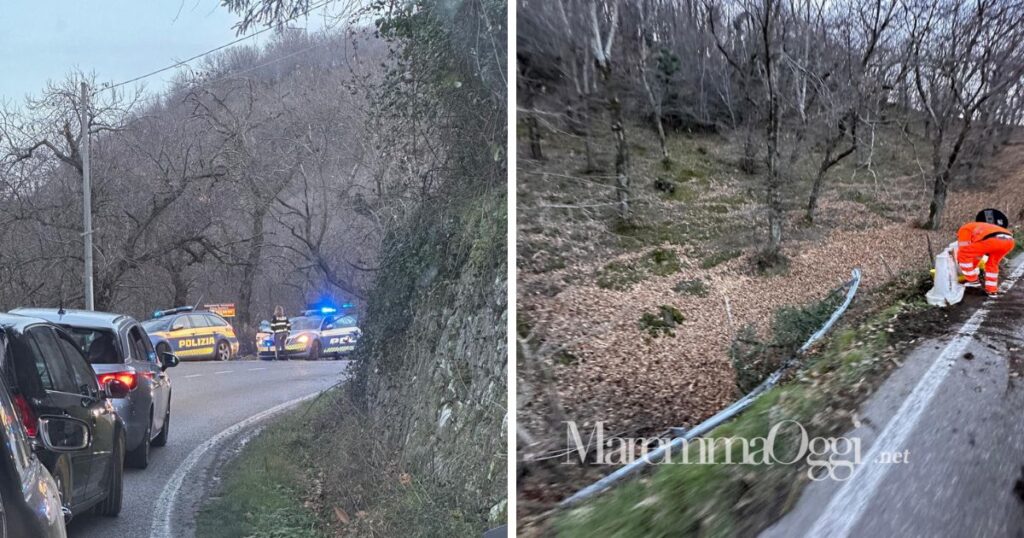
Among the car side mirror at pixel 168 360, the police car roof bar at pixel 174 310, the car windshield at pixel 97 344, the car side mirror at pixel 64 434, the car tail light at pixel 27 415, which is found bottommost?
the car side mirror at pixel 64 434

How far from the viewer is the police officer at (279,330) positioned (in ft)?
5.20

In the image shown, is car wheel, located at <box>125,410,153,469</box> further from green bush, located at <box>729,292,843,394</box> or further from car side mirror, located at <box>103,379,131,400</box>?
green bush, located at <box>729,292,843,394</box>

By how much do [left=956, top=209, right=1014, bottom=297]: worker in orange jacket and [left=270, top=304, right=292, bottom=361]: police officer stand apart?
4.21 feet

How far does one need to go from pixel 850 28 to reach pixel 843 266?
0.31 meters

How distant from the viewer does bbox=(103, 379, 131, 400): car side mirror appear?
4.55ft

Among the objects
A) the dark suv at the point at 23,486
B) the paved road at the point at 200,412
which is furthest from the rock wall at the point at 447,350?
the dark suv at the point at 23,486

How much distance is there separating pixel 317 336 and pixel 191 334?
0.27m

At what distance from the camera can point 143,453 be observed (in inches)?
56.6

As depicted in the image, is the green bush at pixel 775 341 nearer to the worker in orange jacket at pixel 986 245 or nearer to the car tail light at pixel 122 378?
the worker in orange jacket at pixel 986 245

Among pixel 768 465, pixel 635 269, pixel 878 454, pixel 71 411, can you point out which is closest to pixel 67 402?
pixel 71 411

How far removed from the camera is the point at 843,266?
0.94 metres

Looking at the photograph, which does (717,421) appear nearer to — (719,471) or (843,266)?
(719,471)

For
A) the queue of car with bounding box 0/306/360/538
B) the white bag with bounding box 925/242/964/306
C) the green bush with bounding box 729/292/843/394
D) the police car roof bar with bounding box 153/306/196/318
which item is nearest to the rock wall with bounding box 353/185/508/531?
the queue of car with bounding box 0/306/360/538

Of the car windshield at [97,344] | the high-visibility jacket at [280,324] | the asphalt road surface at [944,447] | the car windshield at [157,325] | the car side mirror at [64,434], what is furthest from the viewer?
the high-visibility jacket at [280,324]
